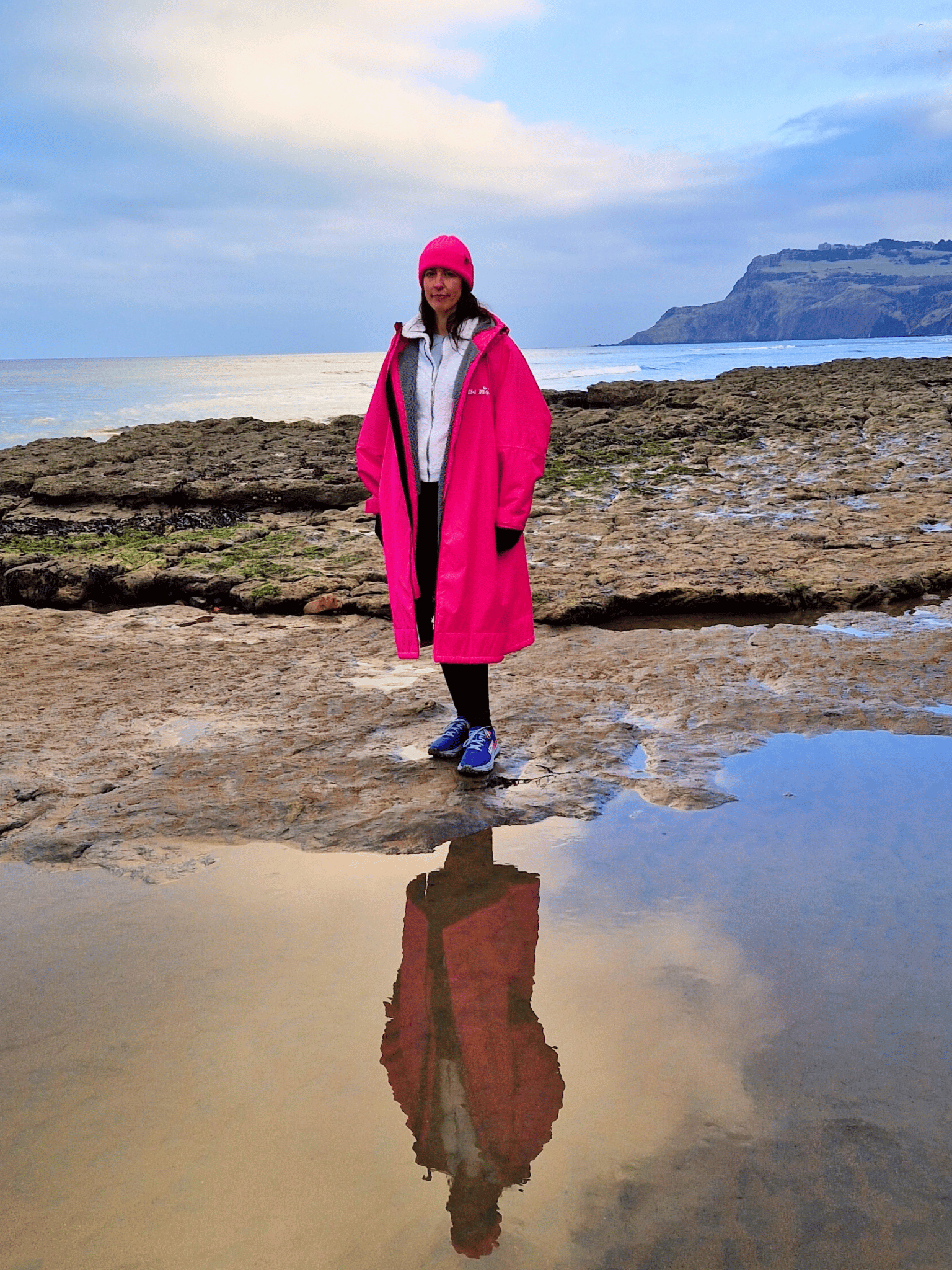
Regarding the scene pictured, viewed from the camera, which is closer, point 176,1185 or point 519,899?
point 176,1185

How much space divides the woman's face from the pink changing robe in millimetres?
145

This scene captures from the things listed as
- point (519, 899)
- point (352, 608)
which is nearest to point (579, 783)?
point (519, 899)

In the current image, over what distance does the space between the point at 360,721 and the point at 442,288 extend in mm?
1697

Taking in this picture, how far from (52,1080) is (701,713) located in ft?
Answer: 8.92

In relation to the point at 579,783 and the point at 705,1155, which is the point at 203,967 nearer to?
the point at 705,1155

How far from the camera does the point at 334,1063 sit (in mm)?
1915

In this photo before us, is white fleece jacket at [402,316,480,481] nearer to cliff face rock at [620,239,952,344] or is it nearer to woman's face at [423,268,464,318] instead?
woman's face at [423,268,464,318]

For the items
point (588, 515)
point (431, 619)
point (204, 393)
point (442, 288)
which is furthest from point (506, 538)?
point (204, 393)

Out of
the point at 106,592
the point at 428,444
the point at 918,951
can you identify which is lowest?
the point at 918,951

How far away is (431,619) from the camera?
3.64 metres

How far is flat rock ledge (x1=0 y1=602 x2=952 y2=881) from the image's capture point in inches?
121

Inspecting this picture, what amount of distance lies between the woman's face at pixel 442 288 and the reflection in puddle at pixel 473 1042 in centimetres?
190

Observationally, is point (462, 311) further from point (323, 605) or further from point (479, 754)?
point (323, 605)

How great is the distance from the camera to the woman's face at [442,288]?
3.35 m
